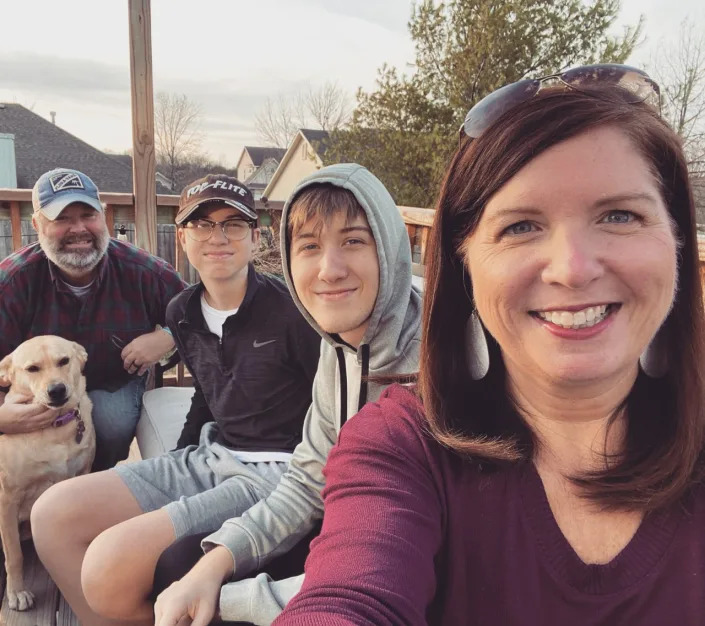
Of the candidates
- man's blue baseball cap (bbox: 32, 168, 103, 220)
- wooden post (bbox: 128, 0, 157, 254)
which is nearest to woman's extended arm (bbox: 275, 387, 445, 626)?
man's blue baseball cap (bbox: 32, 168, 103, 220)

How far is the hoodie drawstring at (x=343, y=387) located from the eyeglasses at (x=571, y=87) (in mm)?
901

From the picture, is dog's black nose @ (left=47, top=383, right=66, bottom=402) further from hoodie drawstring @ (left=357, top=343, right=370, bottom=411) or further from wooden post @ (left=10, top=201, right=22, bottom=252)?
wooden post @ (left=10, top=201, right=22, bottom=252)

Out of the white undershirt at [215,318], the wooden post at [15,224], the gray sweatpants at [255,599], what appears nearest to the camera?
the gray sweatpants at [255,599]

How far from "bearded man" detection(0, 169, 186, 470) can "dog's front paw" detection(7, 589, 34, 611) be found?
0.82 m

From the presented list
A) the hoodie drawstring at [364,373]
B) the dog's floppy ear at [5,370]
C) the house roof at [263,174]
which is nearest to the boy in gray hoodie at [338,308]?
the hoodie drawstring at [364,373]

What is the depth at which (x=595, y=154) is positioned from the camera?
0.92 m

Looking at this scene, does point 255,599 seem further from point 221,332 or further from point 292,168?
point 292,168

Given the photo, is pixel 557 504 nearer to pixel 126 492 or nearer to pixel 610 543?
pixel 610 543

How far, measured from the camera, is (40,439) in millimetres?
2701

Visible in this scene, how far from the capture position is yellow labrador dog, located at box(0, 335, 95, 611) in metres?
2.60

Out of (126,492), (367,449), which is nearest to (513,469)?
(367,449)

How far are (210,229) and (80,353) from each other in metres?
1.01

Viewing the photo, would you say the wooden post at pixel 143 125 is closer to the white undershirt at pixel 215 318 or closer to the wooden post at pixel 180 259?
the wooden post at pixel 180 259

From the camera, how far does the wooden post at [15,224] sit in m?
4.09
